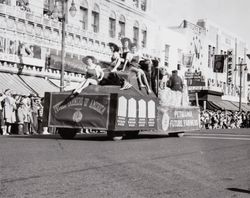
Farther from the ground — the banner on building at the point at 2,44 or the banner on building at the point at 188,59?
the banner on building at the point at 188,59

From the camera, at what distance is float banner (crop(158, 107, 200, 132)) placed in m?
16.3

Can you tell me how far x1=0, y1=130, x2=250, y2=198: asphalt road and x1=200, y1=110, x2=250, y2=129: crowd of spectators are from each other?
947 inches

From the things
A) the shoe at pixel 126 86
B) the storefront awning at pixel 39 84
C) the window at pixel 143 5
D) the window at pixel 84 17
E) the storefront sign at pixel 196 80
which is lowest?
the shoe at pixel 126 86

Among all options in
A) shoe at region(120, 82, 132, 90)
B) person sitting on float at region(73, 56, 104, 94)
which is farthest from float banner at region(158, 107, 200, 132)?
person sitting on float at region(73, 56, 104, 94)

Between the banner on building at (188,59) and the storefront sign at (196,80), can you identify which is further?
the storefront sign at (196,80)

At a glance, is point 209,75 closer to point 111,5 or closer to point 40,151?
point 111,5

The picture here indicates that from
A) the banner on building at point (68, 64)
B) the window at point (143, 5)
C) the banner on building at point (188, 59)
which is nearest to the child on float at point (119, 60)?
the banner on building at point (68, 64)

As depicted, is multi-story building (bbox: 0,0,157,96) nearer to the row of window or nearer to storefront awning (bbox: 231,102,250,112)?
the row of window

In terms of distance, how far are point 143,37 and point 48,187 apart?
1380 inches

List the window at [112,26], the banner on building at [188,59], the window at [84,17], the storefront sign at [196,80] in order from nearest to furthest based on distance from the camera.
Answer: the window at [84,17], the window at [112,26], the banner on building at [188,59], the storefront sign at [196,80]

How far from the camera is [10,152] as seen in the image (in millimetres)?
9391

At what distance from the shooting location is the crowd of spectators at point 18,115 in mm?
17734

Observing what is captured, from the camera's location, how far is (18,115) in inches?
703

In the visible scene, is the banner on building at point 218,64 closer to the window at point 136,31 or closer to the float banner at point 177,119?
the window at point 136,31
